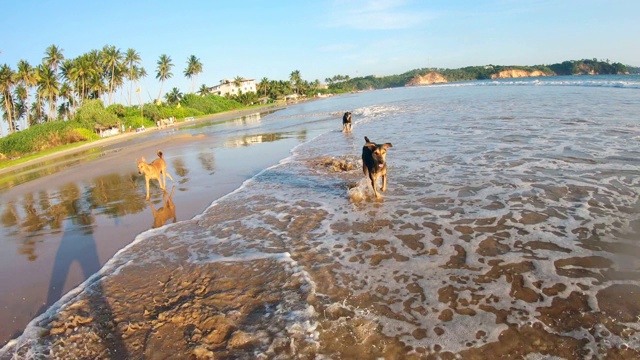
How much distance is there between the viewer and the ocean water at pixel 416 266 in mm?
3488

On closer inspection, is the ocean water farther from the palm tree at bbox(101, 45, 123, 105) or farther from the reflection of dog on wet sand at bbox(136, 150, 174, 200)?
the palm tree at bbox(101, 45, 123, 105)

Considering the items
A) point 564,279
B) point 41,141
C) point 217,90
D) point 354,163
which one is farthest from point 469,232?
point 217,90

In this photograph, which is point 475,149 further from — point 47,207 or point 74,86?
point 74,86

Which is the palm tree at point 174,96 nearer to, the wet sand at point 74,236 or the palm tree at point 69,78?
the palm tree at point 69,78

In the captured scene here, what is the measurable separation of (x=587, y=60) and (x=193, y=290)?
147 metres

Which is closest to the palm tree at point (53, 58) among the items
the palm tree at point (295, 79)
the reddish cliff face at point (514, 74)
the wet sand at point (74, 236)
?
the wet sand at point (74, 236)

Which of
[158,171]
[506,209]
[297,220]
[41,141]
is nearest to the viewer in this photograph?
[506,209]

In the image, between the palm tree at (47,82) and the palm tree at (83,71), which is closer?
the palm tree at (47,82)

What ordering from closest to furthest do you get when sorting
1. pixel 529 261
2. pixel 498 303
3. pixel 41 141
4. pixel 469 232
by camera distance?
pixel 498 303 → pixel 529 261 → pixel 469 232 → pixel 41 141

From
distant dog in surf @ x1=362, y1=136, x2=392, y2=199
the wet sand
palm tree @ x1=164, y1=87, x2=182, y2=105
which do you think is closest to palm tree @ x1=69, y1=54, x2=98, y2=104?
palm tree @ x1=164, y1=87, x2=182, y2=105

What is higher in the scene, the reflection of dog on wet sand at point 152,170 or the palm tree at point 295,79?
the palm tree at point 295,79

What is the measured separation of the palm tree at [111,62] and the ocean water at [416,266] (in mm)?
81791

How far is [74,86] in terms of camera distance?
7125 centimetres

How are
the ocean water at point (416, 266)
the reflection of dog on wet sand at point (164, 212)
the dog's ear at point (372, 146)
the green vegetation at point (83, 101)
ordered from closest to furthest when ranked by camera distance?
the ocean water at point (416, 266), the dog's ear at point (372, 146), the reflection of dog on wet sand at point (164, 212), the green vegetation at point (83, 101)
